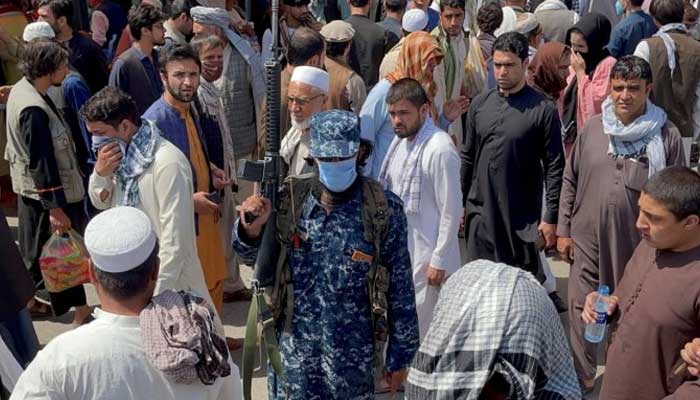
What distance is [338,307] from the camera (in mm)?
3803

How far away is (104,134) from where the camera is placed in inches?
171

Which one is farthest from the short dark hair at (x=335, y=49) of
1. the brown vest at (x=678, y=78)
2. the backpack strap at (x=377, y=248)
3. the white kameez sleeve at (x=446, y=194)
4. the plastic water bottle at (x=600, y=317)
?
the plastic water bottle at (x=600, y=317)

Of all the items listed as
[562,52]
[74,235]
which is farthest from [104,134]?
[562,52]

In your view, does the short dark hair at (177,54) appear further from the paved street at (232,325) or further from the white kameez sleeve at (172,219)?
the paved street at (232,325)

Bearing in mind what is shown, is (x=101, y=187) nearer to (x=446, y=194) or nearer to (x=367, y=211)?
(x=367, y=211)

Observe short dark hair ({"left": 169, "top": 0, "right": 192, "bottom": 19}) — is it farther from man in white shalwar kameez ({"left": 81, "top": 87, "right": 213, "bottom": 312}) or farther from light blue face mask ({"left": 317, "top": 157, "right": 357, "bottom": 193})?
light blue face mask ({"left": 317, "top": 157, "right": 357, "bottom": 193})

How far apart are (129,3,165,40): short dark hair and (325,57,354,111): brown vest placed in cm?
133

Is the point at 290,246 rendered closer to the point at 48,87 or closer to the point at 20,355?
the point at 20,355

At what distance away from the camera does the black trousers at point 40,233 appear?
593 cm

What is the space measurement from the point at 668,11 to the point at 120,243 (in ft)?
20.2

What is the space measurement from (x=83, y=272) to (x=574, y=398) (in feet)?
13.6

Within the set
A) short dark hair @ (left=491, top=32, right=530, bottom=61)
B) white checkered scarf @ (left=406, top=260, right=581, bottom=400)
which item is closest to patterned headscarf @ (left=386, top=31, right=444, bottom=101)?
short dark hair @ (left=491, top=32, right=530, bottom=61)

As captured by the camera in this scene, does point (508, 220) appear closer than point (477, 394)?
No

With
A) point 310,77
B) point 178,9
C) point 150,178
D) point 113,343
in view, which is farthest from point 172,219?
point 178,9
